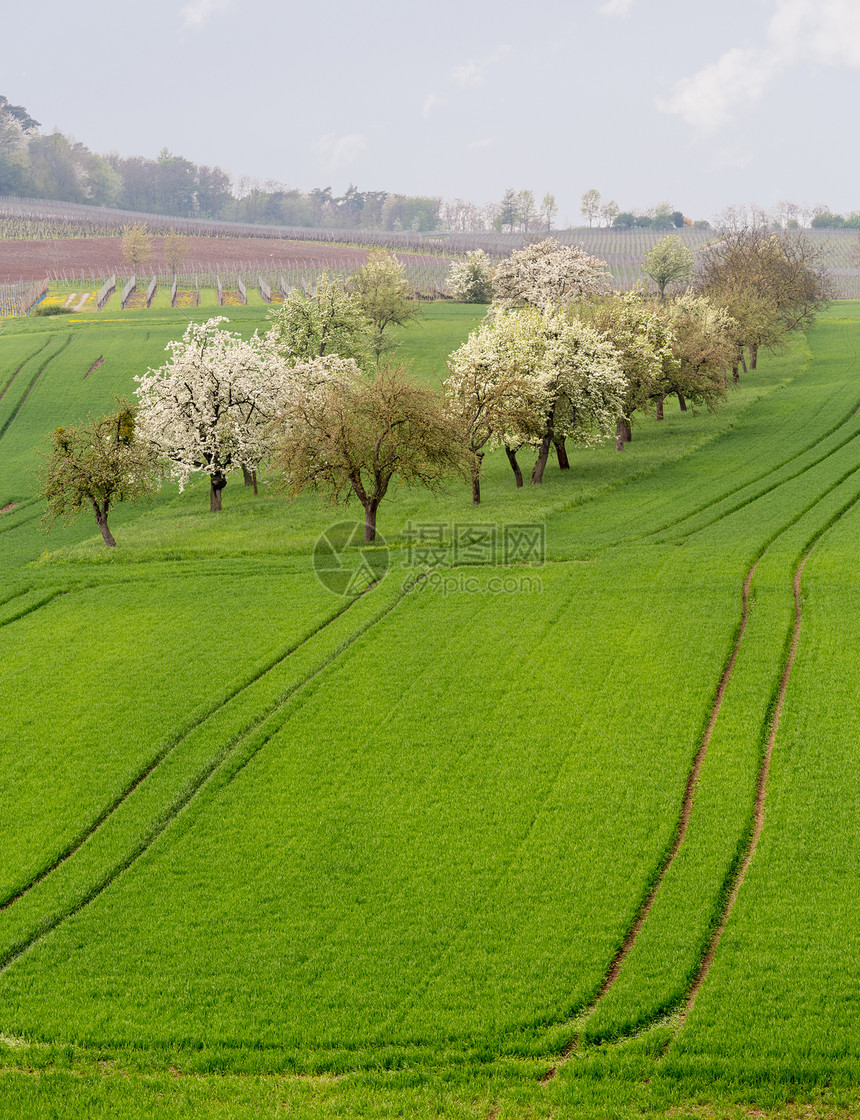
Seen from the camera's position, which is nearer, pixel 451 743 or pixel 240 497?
pixel 451 743

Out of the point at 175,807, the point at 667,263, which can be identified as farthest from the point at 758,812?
the point at 667,263

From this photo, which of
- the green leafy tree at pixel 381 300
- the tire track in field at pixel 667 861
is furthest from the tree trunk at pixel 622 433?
the tire track in field at pixel 667 861

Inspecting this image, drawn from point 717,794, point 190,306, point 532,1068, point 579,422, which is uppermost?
point 190,306

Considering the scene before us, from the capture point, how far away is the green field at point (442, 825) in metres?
17.7

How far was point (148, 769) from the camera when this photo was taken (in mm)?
29047

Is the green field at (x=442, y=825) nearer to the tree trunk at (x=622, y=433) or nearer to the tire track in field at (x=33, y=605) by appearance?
the tire track in field at (x=33, y=605)

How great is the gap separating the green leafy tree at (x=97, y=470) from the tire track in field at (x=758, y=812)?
116 feet

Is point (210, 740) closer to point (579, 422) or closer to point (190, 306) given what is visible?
point (579, 422)

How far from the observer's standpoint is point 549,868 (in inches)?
906

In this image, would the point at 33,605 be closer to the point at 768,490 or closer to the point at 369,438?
the point at 369,438

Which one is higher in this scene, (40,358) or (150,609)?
(40,358)

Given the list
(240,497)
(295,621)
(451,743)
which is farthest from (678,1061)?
(240,497)

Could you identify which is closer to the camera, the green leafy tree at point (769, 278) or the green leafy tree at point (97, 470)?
the green leafy tree at point (97, 470)

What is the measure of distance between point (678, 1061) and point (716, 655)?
58.9 feet
